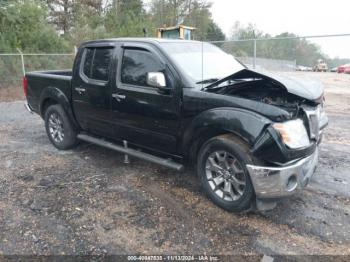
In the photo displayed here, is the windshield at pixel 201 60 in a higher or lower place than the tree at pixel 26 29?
lower

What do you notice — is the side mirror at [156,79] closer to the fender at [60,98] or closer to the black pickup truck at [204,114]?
the black pickup truck at [204,114]

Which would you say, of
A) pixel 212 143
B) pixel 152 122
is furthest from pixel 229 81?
pixel 152 122

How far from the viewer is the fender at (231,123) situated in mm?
3355

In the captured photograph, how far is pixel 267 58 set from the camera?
10.8 m

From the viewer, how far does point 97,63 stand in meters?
5.07

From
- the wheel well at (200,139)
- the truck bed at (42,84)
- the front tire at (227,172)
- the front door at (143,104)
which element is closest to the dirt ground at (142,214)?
the front tire at (227,172)

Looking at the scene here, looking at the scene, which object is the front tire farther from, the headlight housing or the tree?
the tree

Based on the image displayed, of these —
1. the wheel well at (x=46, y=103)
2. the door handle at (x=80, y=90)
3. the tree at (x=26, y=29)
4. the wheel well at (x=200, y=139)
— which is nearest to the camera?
the wheel well at (x=200, y=139)

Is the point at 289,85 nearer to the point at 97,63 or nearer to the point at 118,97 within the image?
the point at 118,97

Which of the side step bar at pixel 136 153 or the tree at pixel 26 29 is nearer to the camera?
the side step bar at pixel 136 153

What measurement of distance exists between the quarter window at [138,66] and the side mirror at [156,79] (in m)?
0.20

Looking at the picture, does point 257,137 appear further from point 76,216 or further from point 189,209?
point 76,216

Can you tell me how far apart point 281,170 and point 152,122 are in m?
1.75

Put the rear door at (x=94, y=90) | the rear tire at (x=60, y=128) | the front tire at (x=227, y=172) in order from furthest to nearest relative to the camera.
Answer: the rear tire at (x=60, y=128), the rear door at (x=94, y=90), the front tire at (x=227, y=172)
